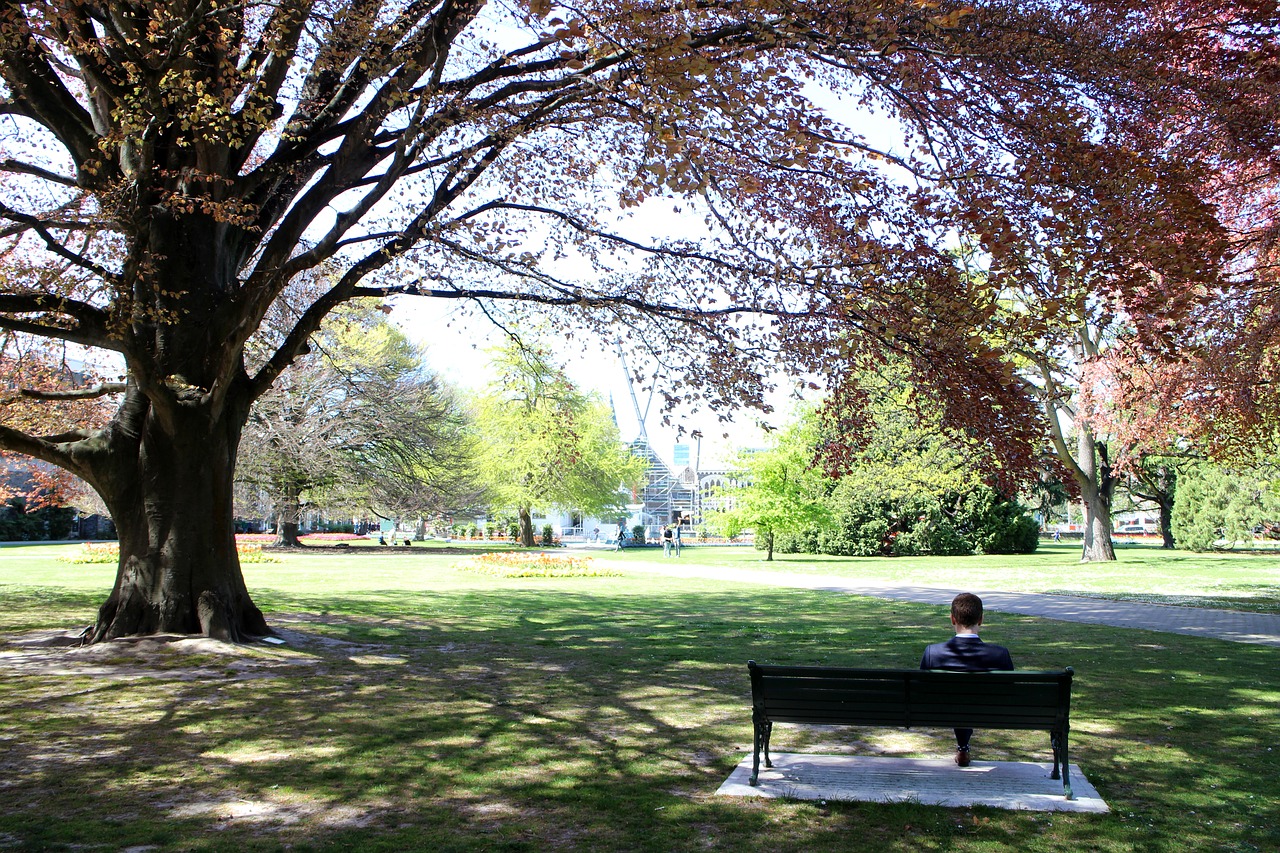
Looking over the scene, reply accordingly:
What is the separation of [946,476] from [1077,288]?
26242 mm

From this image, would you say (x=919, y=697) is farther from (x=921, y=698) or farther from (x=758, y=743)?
(x=758, y=743)

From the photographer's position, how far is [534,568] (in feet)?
85.9

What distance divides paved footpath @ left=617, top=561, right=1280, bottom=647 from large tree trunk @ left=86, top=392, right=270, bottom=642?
497 inches

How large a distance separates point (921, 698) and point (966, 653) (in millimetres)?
681

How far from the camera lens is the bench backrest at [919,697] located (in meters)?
5.08

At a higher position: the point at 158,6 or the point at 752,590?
the point at 158,6

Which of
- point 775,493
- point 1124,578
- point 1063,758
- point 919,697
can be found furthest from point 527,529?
point 1063,758

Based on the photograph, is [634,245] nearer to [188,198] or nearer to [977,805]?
[188,198]

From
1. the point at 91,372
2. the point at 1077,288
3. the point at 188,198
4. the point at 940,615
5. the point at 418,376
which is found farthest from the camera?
the point at 418,376

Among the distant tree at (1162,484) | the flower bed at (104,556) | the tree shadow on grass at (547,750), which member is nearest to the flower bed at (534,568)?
the flower bed at (104,556)

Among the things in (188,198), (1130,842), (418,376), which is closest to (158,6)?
(188,198)

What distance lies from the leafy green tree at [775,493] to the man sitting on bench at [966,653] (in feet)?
103

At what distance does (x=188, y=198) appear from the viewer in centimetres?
1008

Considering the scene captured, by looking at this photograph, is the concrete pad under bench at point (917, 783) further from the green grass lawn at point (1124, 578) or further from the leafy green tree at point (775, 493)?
the leafy green tree at point (775, 493)
